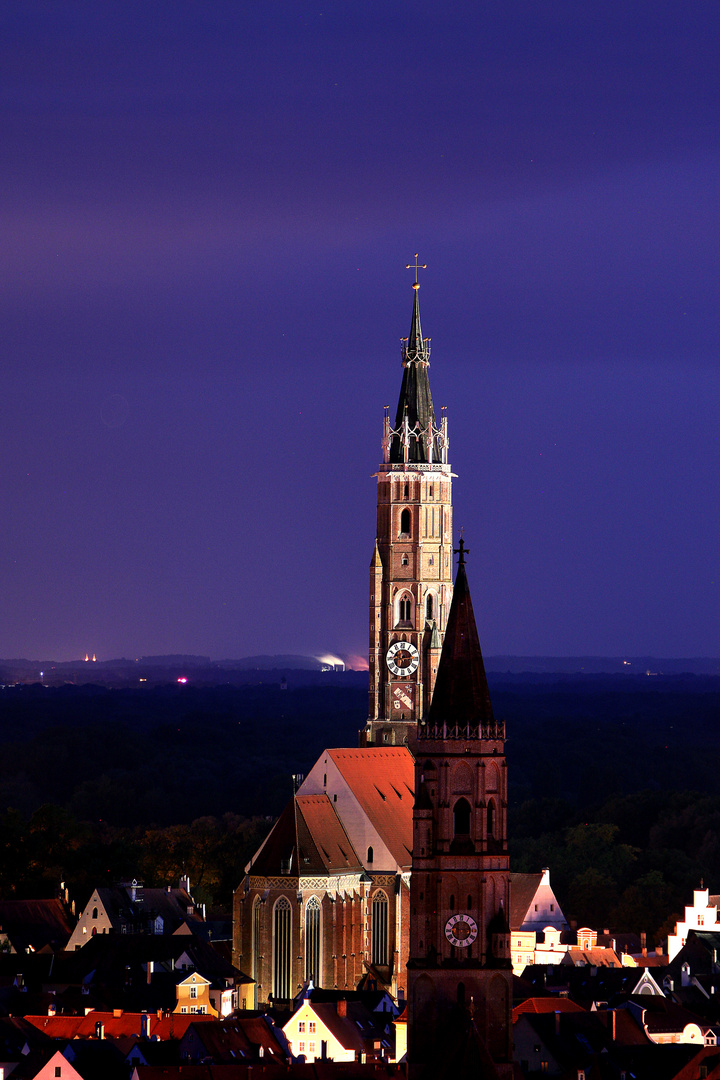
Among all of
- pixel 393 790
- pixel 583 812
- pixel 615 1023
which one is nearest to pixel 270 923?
pixel 393 790

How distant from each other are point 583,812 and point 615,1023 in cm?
9816

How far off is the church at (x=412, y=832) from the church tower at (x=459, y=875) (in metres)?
0.06

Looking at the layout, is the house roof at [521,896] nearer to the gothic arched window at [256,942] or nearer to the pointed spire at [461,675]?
the gothic arched window at [256,942]

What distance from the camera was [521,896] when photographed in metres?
138

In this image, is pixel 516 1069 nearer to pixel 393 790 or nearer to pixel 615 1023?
pixel 615 1023

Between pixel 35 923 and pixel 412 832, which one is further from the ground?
pixel 412 832

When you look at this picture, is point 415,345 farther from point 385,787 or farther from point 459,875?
point 459,875

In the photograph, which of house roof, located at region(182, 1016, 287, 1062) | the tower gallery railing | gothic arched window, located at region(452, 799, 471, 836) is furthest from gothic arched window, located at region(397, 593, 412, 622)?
gothic arched window, located at region(452, 799, 471, 836)

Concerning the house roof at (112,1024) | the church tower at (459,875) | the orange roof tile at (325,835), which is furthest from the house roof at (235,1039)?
the orange roof tile at (325,835)

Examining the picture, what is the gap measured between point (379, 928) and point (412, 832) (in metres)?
15.9

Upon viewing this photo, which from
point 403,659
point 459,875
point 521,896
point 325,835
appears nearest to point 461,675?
point 459,875

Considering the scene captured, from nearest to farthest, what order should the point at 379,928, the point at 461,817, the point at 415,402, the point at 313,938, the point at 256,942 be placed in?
the point at 461,817
the point at 256,942
the point at 313,938
the point at 379,928
the point at 415,402

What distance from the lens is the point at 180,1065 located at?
91312 mm

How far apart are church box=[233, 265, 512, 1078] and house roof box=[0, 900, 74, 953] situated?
40.3 ft
